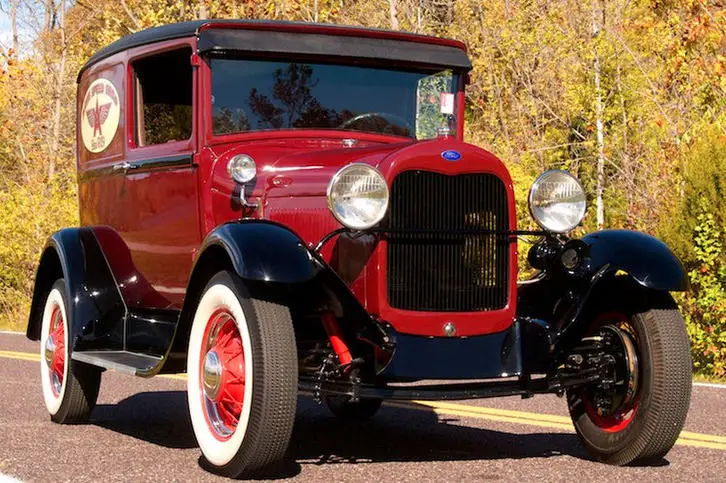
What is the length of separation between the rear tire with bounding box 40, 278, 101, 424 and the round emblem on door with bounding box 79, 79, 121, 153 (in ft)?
3.14

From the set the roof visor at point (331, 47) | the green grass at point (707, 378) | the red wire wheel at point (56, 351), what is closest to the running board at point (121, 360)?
the red wire wheel at point (56, 351)

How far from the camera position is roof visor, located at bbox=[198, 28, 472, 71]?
6.63 meters

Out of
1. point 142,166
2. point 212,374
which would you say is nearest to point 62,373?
point 142,166

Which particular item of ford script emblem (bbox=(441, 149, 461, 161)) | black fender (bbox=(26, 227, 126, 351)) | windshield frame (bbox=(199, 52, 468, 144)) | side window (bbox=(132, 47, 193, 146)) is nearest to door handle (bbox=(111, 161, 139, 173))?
side window (bbox=(132, 47, 193, 146))

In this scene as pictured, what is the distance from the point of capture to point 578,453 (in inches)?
245

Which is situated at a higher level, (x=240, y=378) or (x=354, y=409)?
(x=240, y=378)

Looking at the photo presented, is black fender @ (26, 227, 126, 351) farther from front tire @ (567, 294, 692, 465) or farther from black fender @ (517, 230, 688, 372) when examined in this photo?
front tire @ (567, 294, 692, 465)

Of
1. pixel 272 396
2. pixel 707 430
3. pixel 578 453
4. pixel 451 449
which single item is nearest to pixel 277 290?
pixel 272 396

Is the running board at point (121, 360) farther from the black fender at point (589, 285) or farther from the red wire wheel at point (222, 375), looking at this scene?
the black fender at point (589, 285)

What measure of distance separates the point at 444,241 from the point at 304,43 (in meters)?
1.65

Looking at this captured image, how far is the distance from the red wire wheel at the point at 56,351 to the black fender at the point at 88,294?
327mm

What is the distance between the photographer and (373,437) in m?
6.91

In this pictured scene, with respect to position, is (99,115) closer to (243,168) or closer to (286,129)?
(286,129)

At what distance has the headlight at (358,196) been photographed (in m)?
5.45
